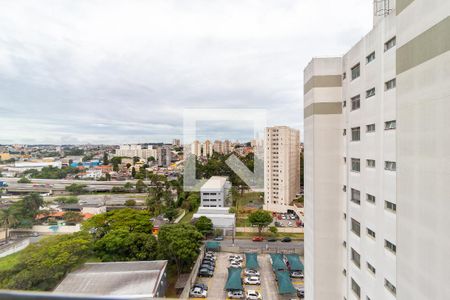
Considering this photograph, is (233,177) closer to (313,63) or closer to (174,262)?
(174,262)

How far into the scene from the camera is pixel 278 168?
9.95m

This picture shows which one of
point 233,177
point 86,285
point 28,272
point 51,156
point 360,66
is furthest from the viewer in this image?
point 51,156

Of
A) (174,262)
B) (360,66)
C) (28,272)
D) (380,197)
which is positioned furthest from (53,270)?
(360,66)

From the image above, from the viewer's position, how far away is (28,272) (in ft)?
13.8

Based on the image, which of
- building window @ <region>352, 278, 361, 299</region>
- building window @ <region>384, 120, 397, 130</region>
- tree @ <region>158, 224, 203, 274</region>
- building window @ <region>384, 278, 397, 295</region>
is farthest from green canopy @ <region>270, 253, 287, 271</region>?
building window @ <region>384, 120, 397, 130</region>

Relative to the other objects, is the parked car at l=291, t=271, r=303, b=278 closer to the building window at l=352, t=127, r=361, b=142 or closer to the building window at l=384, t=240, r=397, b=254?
the building window at l=384, t=240, r=397, b=254

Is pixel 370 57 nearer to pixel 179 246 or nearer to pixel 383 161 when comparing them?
pixel 383 161

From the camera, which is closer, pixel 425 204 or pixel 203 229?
pixel 425 204

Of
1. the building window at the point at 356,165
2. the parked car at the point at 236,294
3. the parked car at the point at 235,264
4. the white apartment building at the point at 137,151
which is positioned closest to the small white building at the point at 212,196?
the parked car at the point at 235,264

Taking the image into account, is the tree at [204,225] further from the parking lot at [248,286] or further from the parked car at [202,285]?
the parked car at [202,285]

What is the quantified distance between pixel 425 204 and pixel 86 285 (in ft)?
15.0

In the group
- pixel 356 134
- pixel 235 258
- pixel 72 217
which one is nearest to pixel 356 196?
pixel 356 134

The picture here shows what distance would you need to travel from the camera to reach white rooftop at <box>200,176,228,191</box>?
8.86 m

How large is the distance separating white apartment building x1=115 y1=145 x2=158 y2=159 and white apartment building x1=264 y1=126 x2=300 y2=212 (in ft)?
42.5
